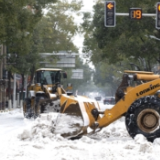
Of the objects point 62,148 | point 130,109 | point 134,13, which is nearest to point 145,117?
point 130,109

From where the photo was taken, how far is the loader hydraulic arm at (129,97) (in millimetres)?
14046

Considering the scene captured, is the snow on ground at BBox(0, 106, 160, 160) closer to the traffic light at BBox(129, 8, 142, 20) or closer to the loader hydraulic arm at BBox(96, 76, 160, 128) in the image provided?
the loader hydraulic arm at BBox(96, 76, 160, 128)

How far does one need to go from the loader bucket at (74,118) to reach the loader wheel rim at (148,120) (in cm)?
145

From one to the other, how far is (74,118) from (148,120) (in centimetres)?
203

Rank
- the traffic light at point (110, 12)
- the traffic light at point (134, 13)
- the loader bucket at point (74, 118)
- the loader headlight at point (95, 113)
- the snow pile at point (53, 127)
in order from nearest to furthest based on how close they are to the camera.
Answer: the snow pile at point (53, 127), the loader bucket at point (74, 118), the loader headlight at point (95, 113), the traffic light at point (110, 12), the traffic light at point (134, 13)

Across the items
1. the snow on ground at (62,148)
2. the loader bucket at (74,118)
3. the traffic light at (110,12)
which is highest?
the traffic light at (110,12)

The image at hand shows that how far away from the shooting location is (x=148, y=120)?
13852 millimetres

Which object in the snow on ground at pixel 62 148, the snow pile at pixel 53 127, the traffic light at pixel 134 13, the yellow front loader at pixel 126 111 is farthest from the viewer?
the traffic light at pixel 134 13

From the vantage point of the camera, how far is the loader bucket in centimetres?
1426

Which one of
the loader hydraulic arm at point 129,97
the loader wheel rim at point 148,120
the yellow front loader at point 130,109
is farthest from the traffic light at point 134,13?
the loader wheel rim at point 148,120

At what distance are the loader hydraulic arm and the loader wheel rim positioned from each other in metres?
0.51

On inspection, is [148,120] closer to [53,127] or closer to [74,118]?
[74,118]

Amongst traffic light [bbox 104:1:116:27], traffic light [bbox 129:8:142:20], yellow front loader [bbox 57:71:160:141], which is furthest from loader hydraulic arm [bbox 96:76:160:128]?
traffic light [bbox 129:8:142:20]

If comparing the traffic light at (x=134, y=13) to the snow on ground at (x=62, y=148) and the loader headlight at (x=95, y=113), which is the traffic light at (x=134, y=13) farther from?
the loader headlight at (x=95, y=113)
